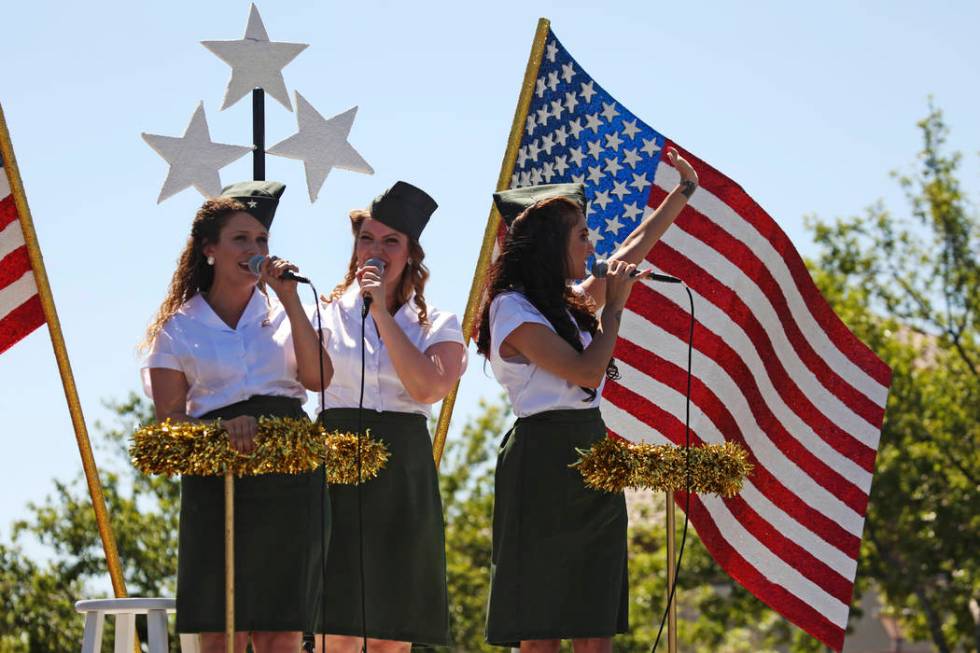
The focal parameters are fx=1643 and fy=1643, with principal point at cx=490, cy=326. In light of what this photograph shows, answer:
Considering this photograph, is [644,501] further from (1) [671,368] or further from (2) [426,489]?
(2) [426,489]

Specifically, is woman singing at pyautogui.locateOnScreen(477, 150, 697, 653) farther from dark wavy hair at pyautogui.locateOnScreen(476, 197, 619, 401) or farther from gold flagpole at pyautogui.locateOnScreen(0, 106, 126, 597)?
gold flagpole at pyautogui.locateOnScreen(0, 106, 126, 597)

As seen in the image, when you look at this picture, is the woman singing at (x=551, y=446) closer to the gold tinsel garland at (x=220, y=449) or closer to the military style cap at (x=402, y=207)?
the military style cap at (x=402, y=207)

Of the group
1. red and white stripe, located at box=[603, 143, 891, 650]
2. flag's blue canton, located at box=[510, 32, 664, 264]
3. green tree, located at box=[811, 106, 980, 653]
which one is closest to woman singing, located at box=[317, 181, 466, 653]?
flag's blue canton, located at box=[510, 32, 664, 264]

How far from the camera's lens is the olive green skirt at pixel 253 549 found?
4.83m

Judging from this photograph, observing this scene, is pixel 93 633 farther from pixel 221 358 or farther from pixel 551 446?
pixel 551 446

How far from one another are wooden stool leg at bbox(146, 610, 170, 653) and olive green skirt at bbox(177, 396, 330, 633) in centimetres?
39

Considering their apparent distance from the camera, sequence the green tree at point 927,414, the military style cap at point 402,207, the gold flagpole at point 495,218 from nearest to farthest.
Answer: the military style cap at point 402,207 < the gold flagpole at point 495,218 < the green tree at point 927,414

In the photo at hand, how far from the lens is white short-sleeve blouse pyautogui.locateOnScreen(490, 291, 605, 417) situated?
209 inches

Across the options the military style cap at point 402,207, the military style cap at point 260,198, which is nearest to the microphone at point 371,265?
the military style cap at point 402,207

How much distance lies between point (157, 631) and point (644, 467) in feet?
5.46

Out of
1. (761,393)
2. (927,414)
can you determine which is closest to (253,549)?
(761,393)

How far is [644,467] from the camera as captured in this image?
5.10m

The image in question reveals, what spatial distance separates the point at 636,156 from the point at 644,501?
1016 inches

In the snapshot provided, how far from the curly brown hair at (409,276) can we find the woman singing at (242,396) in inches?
19.9
